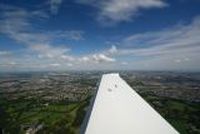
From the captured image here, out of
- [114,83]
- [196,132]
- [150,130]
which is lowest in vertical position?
[196,132]

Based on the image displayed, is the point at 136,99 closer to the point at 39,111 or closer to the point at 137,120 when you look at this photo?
the point at 137,120

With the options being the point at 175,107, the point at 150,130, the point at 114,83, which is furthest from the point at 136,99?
the point at 175,107

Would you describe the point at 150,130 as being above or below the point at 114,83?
below

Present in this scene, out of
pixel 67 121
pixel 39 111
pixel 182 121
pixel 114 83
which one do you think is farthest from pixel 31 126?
pixel 114 83

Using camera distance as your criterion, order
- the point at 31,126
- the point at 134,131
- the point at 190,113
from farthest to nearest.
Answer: the point at 190,113 < the point at 31,126 < the point at 134,131

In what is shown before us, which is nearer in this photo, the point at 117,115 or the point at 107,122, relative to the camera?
the point at 107,122

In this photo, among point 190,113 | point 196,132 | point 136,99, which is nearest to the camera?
point 136,99
